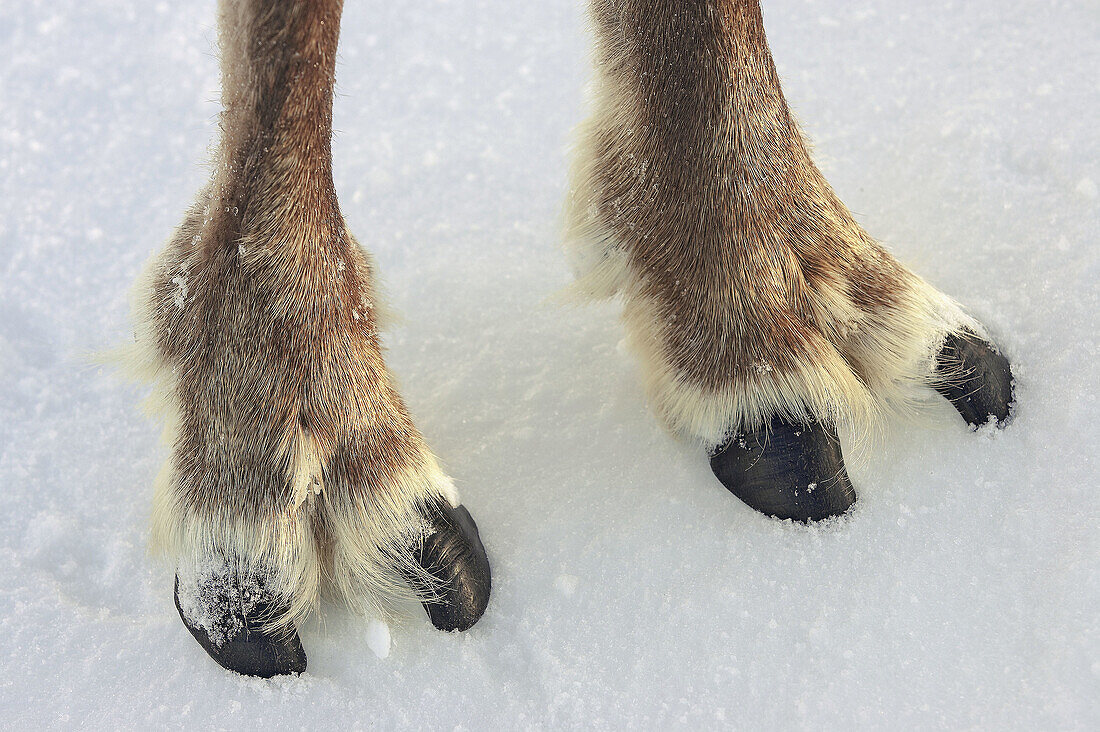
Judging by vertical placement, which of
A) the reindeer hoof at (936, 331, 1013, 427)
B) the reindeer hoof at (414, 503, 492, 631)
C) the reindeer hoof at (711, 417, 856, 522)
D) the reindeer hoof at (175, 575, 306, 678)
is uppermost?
the reindeer hoof at (936, 331, 1013, 427)

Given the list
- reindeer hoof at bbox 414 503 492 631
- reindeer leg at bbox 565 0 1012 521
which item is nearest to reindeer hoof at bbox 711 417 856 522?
reindeer leg at bbox 565 0 1012 521

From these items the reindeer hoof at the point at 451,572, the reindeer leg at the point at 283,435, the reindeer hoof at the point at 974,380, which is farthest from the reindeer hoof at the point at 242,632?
the reindeer hoof at the point at 974,380

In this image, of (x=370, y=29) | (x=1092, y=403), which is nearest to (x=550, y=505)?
(x=1092, y=403)

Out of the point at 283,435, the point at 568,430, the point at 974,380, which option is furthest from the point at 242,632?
the point at 974,380

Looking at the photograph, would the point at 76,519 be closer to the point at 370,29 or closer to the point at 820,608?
the point at 820,608

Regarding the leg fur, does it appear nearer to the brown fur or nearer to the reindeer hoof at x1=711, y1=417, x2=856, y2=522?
the reindeer hoof at x1=711, y1=417, x2=856, y2=522
